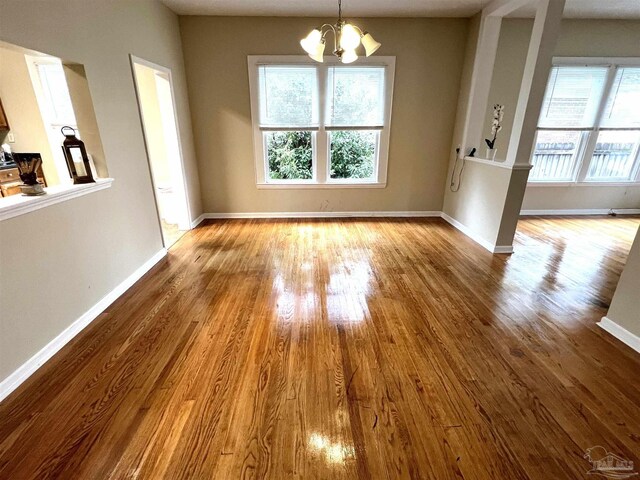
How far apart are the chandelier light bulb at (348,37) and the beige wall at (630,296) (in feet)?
7.80

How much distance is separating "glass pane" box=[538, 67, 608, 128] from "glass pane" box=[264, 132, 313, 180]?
3.65 m

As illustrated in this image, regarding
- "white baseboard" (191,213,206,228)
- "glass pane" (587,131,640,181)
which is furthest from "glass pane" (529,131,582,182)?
"white baseboard" (191,213,206,228)

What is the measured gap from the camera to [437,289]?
281 cm

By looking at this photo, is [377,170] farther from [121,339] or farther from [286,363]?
[121,339]

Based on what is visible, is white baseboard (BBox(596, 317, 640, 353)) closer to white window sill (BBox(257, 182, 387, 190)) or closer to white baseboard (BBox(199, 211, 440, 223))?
white baseboard (BBox(199, 211, 440, 223))

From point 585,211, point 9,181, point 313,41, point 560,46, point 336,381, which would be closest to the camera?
point 336,381

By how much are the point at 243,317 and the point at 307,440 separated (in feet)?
3.75

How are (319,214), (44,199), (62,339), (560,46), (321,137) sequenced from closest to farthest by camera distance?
(44,199)
(62,339)
(560,46)
(321,137)
(319,214)

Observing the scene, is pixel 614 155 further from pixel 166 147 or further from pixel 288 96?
pixel 166 147

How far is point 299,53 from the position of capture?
4.23m

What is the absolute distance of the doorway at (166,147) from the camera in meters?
3.80

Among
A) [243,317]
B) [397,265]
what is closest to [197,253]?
[243,317]

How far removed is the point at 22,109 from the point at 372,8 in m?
4.49

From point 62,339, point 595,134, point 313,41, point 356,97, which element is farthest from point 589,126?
point 62,339
